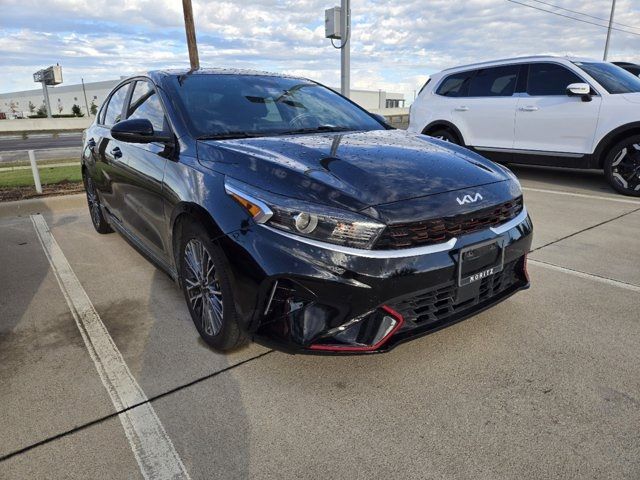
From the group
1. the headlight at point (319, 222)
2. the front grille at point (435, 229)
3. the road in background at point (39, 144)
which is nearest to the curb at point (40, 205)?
the headlight at point (319, 222)

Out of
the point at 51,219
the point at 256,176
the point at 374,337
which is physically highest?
the point at 256,176

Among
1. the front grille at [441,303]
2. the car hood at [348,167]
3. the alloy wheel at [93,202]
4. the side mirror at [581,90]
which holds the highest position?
the side mirror at [581,90]

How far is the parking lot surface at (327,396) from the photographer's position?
194 cm

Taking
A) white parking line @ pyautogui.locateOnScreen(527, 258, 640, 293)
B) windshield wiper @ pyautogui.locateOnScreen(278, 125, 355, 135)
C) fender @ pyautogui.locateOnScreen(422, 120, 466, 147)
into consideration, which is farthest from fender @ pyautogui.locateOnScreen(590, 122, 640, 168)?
windshield wiper @ pyautogui.locateOnScreen(278, 125, 355, 135)

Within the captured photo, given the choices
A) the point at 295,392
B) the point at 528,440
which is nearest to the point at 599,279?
the point at 528,440

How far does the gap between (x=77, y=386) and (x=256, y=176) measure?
4.75 ft

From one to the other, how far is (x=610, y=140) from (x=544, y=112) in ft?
3.35

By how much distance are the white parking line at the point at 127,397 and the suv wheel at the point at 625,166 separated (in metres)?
6.65

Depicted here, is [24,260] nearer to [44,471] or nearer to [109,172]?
[109,172]

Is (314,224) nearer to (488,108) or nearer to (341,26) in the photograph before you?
(488,108)

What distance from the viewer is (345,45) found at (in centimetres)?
1090

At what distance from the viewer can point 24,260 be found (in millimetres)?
4570

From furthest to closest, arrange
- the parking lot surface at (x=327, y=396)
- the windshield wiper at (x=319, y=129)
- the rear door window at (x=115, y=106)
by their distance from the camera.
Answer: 1. the rear door window at (x=115, y=106)
2. the windshield wiper at (x=319, y=129)
3. the parking lot surface at (x=327, y=396)

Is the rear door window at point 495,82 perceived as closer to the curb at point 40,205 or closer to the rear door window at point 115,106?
the rear door window at point 115,106
